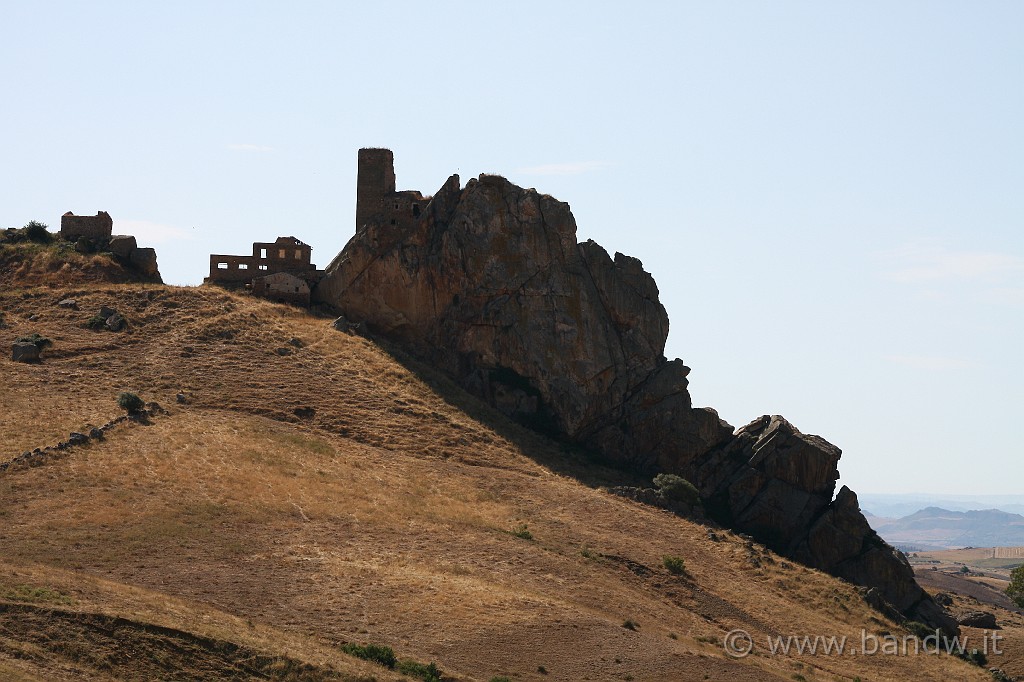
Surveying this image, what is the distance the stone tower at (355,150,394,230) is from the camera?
273ft

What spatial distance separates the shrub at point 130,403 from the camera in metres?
66.0

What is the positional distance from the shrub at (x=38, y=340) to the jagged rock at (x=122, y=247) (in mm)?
11748

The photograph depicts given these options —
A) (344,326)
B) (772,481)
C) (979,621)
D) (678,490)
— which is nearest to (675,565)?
(678,490)

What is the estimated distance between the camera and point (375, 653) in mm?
41938

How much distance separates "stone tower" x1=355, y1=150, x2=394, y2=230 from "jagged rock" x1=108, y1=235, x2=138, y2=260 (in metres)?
14.8

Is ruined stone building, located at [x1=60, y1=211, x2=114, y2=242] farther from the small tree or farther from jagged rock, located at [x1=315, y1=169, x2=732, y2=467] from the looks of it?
the small tree

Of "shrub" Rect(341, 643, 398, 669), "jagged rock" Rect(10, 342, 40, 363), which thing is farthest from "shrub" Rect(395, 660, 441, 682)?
"jagged rock" Rect(10, 342, 40, 363)

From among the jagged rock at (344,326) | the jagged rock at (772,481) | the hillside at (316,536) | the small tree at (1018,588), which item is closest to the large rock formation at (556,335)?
the jagged rock at (772,481)

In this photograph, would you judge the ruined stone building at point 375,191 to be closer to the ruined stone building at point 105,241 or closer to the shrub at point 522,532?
the ruined stone building at point 105,241

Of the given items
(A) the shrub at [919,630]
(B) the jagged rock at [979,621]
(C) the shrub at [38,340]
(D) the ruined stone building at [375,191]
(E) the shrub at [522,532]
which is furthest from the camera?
(D) the ruined stone building at [375,191]

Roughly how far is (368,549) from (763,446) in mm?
32104

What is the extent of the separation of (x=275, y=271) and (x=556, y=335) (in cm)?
1892

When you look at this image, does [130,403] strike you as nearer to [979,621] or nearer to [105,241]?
[105,241]

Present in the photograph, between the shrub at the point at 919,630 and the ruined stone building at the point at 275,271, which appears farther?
the ruined stone building at the point at 275,271
